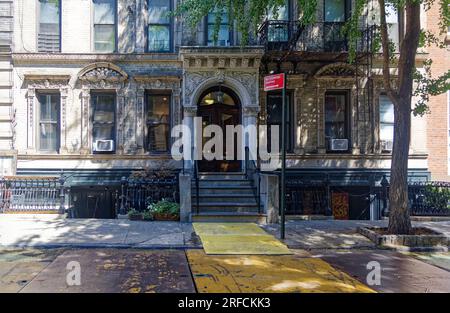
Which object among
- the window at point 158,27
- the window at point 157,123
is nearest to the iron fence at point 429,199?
the window at point 157,123

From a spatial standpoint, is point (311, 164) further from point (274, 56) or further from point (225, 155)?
point (274, 56)

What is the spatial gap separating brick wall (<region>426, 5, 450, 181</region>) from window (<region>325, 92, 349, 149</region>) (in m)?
3.61

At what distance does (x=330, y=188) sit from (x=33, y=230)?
384 inches

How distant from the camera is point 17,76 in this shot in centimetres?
1502

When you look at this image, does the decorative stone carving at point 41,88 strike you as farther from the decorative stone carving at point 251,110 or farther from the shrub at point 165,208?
the decorative stone carving at point 251,110

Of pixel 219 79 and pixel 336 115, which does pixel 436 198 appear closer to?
pixel 336 115

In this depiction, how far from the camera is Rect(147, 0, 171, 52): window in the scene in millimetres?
15500

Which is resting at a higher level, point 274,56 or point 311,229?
point 274,56

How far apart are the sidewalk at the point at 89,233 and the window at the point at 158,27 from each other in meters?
6.77

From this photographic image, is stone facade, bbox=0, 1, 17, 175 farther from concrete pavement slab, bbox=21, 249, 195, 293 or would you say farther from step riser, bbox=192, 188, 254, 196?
concrete pavement slab, bbox=21, 249, 195, 293

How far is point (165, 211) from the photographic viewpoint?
496 inches

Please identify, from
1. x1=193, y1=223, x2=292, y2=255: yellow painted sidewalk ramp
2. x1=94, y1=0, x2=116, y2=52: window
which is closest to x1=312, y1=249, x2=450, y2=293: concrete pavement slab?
x1=193, y1=223, x2=292, y2=255: yellow painted sidewalk ramp

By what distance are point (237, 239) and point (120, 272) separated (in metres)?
3.42

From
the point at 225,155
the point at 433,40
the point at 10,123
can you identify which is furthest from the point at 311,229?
the point at 10,123
